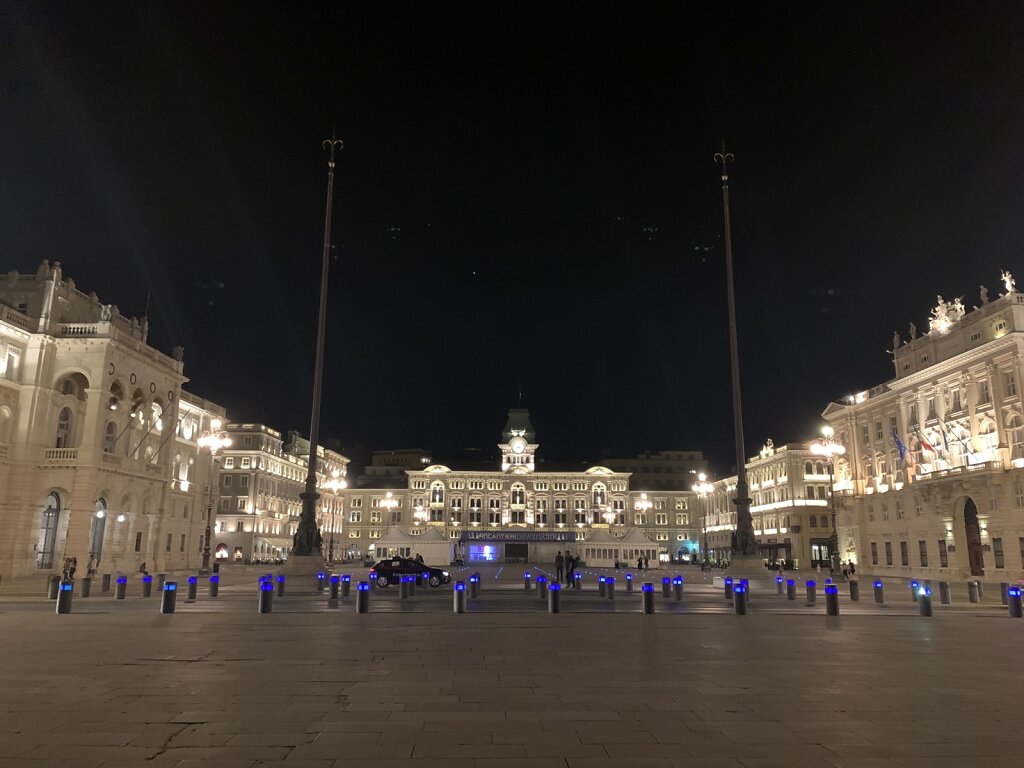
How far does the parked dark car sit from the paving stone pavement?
64.4 ft

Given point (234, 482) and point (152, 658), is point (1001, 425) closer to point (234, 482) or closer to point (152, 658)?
point (152, 658)

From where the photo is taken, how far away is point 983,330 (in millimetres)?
51062

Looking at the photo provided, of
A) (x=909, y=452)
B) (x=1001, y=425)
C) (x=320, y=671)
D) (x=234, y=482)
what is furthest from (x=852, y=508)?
(x=234, y=482)

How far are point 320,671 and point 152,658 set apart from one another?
3498mm

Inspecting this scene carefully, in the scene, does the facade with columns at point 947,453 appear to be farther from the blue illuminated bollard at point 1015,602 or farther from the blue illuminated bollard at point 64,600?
the blue illuminated bollard at point 64,600

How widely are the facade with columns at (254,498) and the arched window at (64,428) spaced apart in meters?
36.7

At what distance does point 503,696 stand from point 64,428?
5305 cm

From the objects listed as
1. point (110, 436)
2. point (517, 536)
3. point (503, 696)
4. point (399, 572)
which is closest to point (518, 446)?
point (517, 536)

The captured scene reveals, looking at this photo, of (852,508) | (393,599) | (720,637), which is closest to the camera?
(720,637)

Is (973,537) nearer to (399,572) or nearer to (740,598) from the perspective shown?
(740,598)

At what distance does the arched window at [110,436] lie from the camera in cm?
5259

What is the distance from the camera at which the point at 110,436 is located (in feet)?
174

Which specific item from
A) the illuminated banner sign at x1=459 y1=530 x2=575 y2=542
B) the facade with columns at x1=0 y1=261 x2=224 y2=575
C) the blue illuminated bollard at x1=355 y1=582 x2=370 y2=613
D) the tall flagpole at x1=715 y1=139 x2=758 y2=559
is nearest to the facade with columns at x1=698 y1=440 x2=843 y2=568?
the illuminated banner sign at x1=459 y1=530 x2=575 y2=542

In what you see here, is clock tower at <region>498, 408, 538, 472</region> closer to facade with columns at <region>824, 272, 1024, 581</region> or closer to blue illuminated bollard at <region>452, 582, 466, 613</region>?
facade with columns at <region>824, 272, 1024, 581</region>
